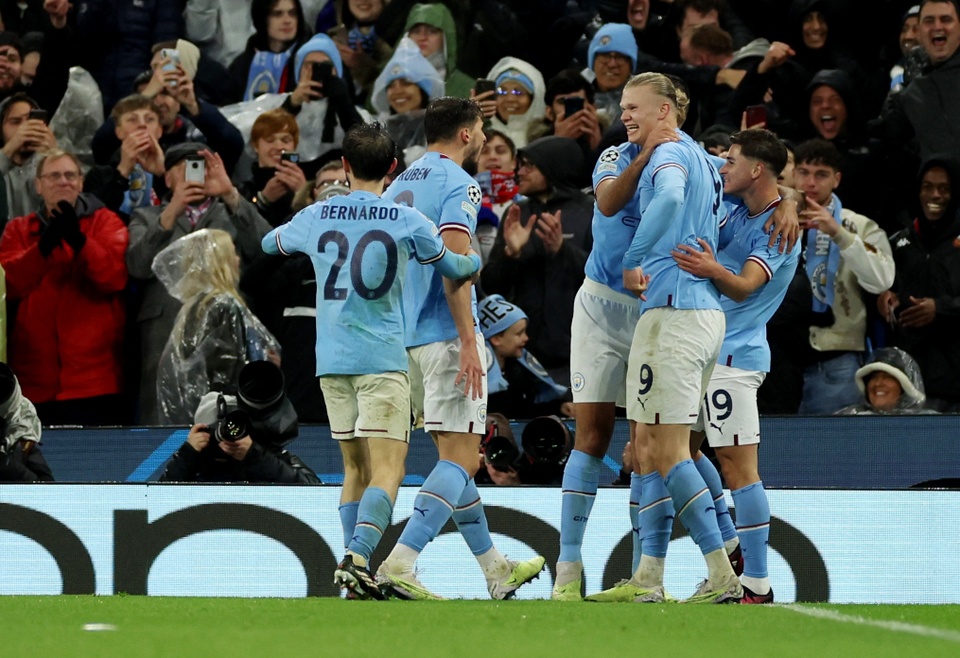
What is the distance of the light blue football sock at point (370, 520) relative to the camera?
6836mm

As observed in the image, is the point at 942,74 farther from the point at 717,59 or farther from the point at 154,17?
the point at 154,17

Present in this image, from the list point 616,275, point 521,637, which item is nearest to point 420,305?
point 616,275

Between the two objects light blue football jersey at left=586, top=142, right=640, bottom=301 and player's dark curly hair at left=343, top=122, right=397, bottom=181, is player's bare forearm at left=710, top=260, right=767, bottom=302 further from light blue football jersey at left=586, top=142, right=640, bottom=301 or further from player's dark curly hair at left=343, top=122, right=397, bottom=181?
player's dark curly hair at left=343, top=122, right=397, bottom=181

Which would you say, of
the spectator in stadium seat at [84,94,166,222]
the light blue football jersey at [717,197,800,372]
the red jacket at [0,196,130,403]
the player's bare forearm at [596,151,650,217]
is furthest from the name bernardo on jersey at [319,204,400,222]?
the spectator in stadium seat at [84,94,166,222]

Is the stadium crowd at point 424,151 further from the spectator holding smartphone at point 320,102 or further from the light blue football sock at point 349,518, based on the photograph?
the light blue football sock at point 349,518

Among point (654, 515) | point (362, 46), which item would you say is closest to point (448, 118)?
point (654, 515)

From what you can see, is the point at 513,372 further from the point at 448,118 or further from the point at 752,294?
the point at 448,118

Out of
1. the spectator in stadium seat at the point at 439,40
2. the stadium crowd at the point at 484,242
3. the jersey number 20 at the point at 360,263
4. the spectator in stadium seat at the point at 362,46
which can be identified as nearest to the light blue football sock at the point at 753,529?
the stadium crowd at the point at 484,242

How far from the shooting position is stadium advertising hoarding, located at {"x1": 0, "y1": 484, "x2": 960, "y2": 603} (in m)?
8.40

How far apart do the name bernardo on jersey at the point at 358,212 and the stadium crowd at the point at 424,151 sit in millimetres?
2978

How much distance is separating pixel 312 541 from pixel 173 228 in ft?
10.1

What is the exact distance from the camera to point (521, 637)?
17.2 feet

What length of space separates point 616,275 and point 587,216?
3624mm

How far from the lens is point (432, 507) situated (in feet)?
22.9
